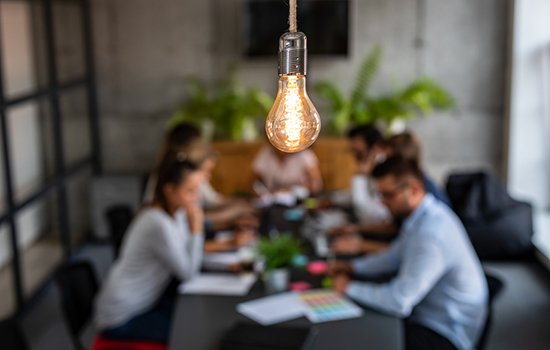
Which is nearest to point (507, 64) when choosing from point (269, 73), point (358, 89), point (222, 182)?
point (358, 89)

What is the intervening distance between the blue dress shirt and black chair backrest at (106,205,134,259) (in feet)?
6.68

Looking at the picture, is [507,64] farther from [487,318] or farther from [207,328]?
[207,328]

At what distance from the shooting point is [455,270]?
322 cm

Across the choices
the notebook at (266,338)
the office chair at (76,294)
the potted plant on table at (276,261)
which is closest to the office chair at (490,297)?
the notebook at (266,338)

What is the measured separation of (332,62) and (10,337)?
553 cm

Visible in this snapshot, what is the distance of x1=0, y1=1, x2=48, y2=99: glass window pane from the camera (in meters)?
5.91

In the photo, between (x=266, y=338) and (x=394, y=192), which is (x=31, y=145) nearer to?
(x=394, y=192)

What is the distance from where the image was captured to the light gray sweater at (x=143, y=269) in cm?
341

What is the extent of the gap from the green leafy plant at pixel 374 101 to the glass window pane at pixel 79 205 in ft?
9.80

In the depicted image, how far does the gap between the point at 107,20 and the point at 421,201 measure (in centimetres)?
528

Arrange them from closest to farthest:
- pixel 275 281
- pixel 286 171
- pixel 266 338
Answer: pixel 266 338
pixel 275 281
pixel 286 171

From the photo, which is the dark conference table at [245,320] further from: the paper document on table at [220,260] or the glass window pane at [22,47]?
the glass window pane at [22,47]

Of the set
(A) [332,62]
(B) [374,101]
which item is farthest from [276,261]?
(A) [332,62]

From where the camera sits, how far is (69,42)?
7.03 m
